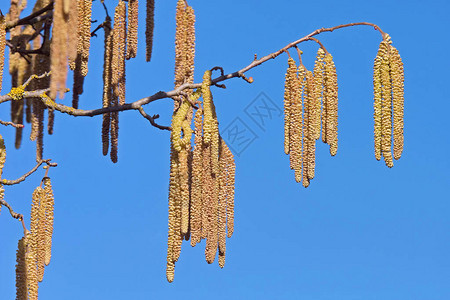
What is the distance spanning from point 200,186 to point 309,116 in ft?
3.04

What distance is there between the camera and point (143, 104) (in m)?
6.41

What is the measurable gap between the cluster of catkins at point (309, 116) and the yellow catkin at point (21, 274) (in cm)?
204

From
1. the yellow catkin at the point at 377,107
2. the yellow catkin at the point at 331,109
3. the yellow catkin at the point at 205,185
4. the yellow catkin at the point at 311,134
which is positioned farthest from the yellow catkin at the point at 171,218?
the yellow catkin at the point at 377,107

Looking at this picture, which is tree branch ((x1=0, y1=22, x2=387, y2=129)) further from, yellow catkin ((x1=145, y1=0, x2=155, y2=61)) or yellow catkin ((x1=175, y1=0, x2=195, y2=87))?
yellow catkin ((x1=145, y1=0, x2=155, y2=61))

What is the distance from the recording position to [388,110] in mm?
5309

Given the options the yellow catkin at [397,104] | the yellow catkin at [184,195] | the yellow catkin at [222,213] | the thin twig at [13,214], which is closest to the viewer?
the yellow catkin at [184,195]

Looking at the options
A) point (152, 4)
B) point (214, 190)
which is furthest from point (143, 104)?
point (214, 190)

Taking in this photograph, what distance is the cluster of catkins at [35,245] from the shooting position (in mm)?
5656

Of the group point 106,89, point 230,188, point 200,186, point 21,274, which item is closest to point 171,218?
point 200,186

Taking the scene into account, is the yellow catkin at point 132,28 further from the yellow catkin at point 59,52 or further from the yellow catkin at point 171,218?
the yellow catkin at point 59,52

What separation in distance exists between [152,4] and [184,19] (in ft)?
2.27

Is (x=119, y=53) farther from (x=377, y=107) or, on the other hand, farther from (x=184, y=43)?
(x=377, y=107)

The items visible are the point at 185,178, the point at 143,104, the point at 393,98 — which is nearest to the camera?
the point at 185,178

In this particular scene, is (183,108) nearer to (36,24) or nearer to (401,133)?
(401,133)
